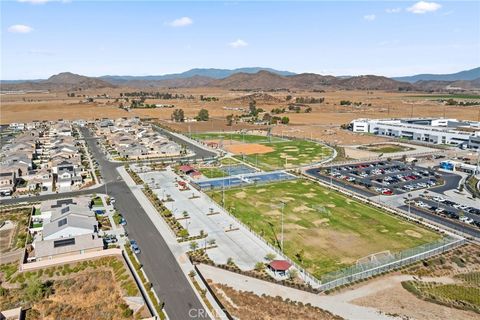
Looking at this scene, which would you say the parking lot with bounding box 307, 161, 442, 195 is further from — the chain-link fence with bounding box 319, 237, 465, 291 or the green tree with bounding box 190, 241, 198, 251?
the green tree with bounding box 190, 241, 198, 251

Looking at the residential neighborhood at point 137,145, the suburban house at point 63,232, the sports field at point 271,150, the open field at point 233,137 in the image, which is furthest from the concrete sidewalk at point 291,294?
the open field at point 233,137

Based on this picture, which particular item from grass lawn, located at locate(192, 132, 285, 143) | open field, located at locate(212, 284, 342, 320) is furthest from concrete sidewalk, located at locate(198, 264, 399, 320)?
grass lawn, located at locate(192, 132, 285, 143)

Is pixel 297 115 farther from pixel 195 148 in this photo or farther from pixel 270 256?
pixel 270 256

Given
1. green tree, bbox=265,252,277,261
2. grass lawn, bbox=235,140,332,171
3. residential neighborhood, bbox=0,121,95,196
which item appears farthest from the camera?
grass lawn, bbox=235,140,332,171

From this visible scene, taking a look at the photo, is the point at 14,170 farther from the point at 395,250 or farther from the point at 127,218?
the point at 395,250
